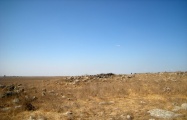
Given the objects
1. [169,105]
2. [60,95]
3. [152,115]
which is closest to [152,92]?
[169,105]

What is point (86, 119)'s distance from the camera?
539 inches

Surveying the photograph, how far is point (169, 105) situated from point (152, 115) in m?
4.45

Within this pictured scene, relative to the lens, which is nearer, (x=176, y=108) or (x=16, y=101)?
(x=176, y=108)

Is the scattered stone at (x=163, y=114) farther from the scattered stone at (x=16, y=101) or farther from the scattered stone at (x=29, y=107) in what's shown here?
the scattered stone at (x=16, y=101)

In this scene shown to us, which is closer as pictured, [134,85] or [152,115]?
[152,115]

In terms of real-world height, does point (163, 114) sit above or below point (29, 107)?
below

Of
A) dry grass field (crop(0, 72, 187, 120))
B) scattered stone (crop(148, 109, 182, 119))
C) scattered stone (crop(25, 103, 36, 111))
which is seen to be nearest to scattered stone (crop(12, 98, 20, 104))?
dry grass field (crop(0, 72, 187, 120))

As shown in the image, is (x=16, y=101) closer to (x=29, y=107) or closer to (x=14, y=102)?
(x=14, y=102)

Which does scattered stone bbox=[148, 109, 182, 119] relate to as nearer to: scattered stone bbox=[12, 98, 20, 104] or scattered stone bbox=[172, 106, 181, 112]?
scattered stone bbox=[172, 106, 181, 112]

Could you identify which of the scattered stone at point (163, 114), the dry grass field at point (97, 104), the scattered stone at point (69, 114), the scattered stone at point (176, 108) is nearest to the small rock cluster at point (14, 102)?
the dry grass field at point (97, 104)

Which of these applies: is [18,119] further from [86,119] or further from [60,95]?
[60,95]

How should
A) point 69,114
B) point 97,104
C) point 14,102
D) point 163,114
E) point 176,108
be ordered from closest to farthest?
point 163,114, point 69,114, point 176,108, point 14,102, point 97,104

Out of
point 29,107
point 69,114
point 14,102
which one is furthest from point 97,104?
point 14,102

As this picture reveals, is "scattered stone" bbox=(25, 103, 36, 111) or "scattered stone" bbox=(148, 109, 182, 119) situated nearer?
"scattered stone" bbox=(148, 109, 182, 119)
